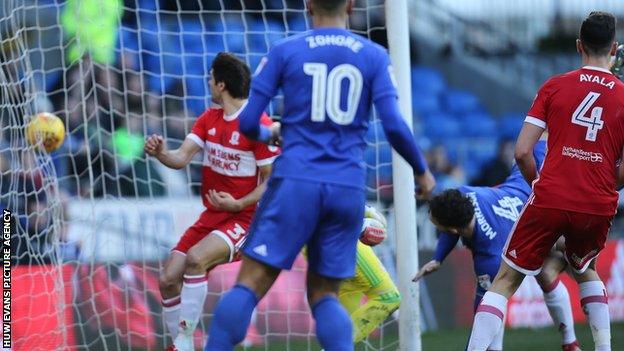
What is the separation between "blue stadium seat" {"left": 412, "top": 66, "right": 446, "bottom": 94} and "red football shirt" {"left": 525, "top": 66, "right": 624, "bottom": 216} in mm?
10795

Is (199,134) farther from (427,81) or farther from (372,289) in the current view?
(427,81)

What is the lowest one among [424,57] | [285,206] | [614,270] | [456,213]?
[614,270]

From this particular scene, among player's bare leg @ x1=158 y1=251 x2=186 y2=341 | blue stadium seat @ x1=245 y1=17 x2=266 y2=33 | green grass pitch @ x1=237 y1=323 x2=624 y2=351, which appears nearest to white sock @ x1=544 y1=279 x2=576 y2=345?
green grass pitch @ x1=237 y1=323 x2=624 y2=351

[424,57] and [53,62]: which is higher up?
[53,62]

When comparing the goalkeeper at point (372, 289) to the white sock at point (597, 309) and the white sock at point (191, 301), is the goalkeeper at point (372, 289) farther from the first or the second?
the white sock at point (597, 309)

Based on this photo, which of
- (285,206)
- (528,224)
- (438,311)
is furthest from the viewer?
(438,311)

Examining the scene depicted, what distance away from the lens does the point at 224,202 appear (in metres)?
7.07

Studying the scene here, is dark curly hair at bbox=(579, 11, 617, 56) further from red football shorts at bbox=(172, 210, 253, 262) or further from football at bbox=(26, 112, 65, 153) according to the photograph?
football at bbox=(26, 112, 65, 153)

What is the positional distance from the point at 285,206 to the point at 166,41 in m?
8.38

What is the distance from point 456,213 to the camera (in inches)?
278

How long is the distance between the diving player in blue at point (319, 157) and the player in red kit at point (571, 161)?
A: 1.24m

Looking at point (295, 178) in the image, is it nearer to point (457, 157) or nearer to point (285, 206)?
point (285, 206)

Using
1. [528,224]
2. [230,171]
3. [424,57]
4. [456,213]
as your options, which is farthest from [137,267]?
[424,57]

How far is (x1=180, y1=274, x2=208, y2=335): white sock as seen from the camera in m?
7.14
